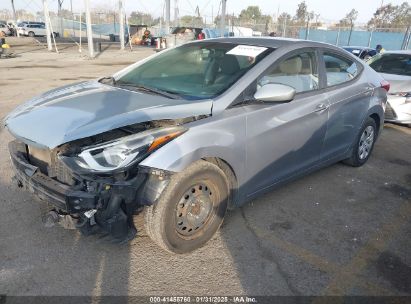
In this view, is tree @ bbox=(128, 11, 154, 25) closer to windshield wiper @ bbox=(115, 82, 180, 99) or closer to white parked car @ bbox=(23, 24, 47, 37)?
white parked car @ bbox=(23, 24, 47, 37)

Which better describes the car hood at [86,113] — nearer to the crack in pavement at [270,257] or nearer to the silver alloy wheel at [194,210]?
the silver alloy wheel at [194,210]

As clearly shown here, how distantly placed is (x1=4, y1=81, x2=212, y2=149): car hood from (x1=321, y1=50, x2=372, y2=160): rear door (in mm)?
1789

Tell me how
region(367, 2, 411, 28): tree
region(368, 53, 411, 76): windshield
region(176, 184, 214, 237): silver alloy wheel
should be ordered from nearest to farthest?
region(176, 184, 214, 237): silver alloy wheel
region(368, 53, 411, 76): windshield
region(367, 2, 411, 28): tree

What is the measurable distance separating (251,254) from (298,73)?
186cm

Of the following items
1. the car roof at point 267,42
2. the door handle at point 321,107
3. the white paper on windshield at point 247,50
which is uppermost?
the car roof at point 267,42

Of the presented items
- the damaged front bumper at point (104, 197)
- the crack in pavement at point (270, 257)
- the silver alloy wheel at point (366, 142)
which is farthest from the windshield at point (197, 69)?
the silver alloy wheel at point (366, 142)

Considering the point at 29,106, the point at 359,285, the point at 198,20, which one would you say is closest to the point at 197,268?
the point at 359,285

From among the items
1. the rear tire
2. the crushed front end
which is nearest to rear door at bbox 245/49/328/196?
A: the crushed front end

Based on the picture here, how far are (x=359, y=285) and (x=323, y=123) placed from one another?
1.76 m

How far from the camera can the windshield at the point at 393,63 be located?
25.7 feet

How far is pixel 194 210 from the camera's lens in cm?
300

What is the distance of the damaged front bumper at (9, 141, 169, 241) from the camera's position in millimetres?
2531

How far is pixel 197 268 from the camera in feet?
9.46

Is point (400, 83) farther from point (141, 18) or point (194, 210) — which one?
point (141, 18)
